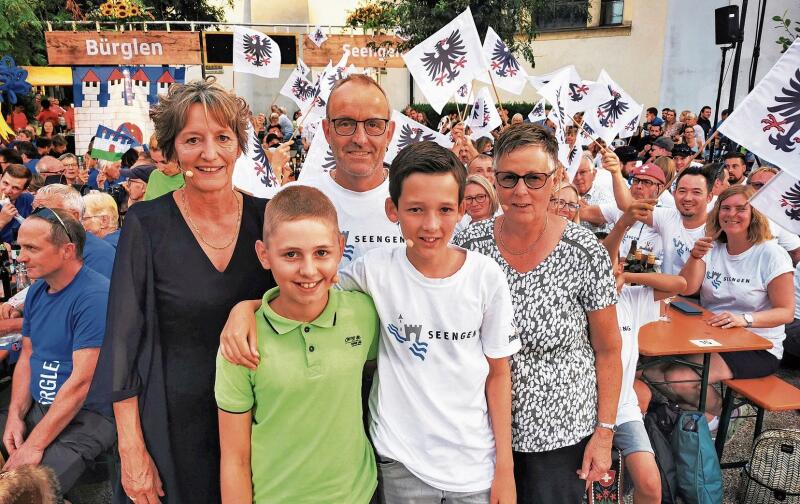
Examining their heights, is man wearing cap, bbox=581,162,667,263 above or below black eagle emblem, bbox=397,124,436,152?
below

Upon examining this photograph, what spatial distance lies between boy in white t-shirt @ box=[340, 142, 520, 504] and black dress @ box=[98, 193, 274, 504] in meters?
0.51

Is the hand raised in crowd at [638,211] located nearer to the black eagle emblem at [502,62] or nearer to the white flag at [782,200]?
the white flag at [782,200]

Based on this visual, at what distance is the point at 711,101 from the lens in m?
17.9

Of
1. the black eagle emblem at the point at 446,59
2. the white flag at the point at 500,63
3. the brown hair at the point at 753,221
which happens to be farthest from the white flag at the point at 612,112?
the brown hair at the point at 753,221

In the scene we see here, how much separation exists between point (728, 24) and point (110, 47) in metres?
12.3

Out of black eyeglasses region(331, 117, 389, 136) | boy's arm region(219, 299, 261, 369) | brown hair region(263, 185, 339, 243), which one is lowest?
boy's arm region(219, 299, 261, 369)

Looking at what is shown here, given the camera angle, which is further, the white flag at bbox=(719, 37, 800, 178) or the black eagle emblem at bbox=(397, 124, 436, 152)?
the black eagle emblem at bbox=(397, 124, 436, 152)

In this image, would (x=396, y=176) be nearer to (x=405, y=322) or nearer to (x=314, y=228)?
(x=314, y=228)

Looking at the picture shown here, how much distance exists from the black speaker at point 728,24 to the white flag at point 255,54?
8.54 m

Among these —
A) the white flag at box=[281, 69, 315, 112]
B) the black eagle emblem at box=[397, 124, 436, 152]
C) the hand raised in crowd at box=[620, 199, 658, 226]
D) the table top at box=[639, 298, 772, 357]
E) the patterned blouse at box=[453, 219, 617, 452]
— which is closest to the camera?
the patterned blouse at box=[453, 219, 617, 452]

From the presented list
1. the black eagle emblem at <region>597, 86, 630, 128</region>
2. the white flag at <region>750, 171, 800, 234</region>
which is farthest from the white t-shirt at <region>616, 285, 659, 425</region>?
the black eagle emblem at <region>597, 86, 630, 128</region>

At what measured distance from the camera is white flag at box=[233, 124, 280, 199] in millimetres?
4792

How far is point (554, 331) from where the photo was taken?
1.94 meters

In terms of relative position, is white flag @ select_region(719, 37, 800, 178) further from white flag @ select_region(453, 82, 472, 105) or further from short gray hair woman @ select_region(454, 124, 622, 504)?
white flag @ select_region(453, 82, 472, 105)
